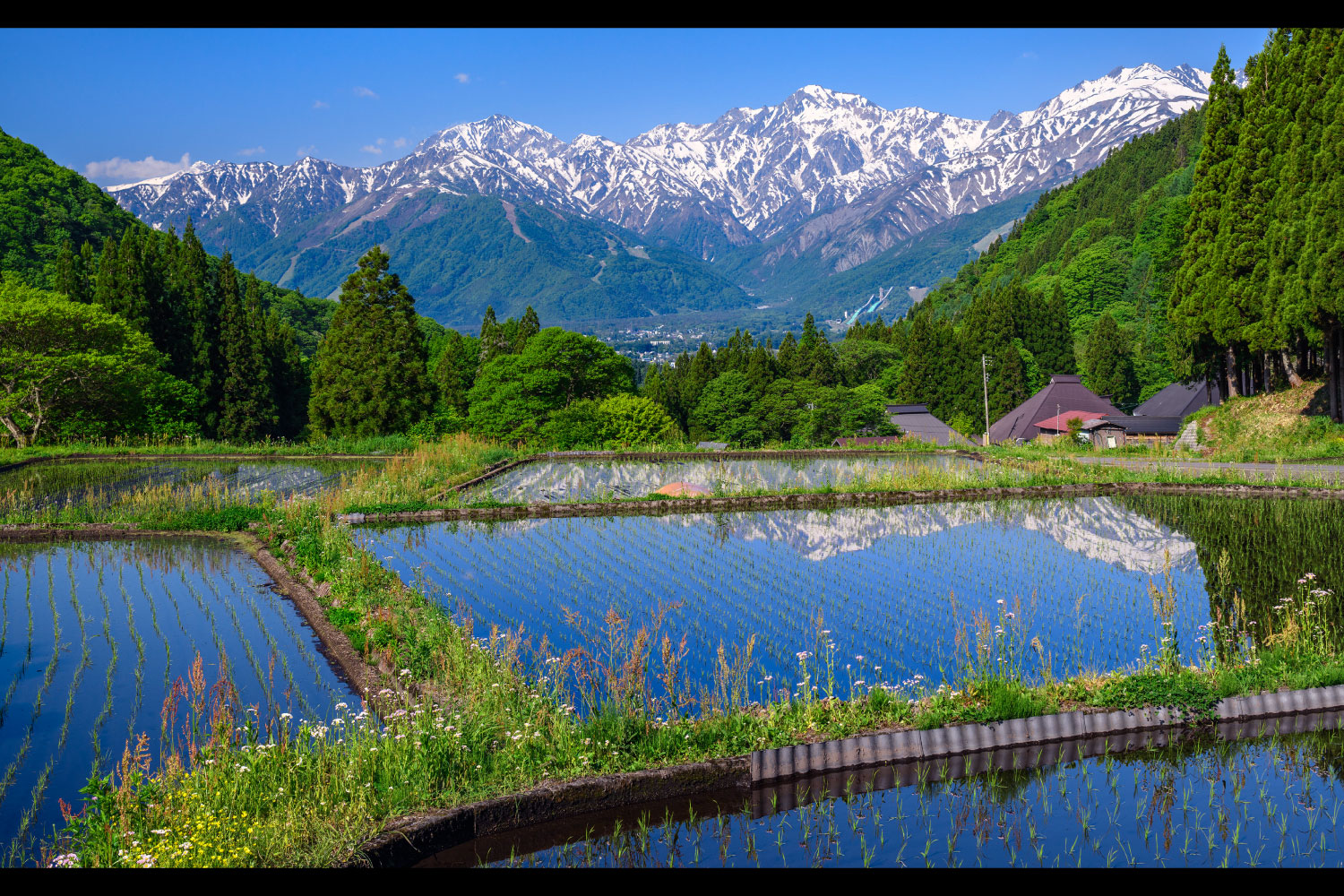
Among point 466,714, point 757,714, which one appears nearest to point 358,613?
point 466,714

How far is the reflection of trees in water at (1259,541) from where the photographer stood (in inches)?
433

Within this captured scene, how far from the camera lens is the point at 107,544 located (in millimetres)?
15898

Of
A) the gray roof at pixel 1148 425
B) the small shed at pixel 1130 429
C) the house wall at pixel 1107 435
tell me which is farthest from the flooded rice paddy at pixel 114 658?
the gray roof at pixel 1148 425

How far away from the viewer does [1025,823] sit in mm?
5891

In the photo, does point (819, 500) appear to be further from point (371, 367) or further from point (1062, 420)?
point (1062, 420)

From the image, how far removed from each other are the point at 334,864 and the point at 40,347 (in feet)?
94.9

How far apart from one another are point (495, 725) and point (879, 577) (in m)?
7.26

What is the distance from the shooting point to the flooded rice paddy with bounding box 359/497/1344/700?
9.23 meters

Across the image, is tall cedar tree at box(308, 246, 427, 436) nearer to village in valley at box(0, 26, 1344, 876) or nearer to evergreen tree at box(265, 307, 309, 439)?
village in valley at box(0, 26, 1344, 876)

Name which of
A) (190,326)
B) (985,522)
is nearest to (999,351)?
(985,522)

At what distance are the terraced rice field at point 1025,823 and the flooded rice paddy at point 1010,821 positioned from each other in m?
0.01

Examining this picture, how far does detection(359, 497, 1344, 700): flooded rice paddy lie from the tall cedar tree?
18.8 metres

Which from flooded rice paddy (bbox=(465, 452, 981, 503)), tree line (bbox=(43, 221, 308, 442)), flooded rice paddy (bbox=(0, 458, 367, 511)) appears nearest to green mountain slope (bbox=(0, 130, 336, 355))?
tree line (bbox=(43, 221, 308, 442))

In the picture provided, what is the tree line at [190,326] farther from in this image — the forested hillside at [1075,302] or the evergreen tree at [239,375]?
the forested hillside at [1075,302]
